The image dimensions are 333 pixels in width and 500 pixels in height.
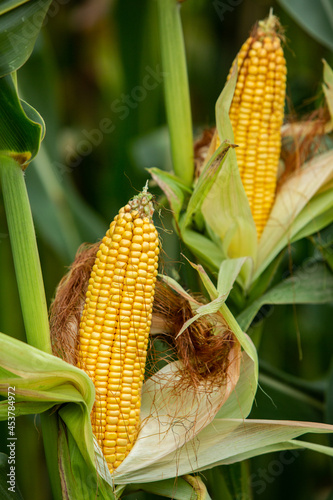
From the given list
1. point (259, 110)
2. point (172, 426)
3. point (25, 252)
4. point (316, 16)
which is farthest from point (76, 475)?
point (316, 16)

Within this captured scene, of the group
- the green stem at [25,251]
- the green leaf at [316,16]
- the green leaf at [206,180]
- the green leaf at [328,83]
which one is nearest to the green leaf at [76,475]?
the green stem at [25,251]

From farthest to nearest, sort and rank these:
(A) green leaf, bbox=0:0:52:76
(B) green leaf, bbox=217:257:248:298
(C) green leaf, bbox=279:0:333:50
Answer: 1. (C) green leaf, bbox=279:0:333:50
2. (B) green leaf, bbox=217:257:248:298
3. (A) green leaf, bbox=0:0:52:76

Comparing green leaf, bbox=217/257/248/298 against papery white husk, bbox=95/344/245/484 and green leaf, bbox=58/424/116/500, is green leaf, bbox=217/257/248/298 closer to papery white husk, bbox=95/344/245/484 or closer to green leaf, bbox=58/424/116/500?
papery white husk, bbox=95/344/245/484

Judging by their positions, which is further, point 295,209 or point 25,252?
point 295,209

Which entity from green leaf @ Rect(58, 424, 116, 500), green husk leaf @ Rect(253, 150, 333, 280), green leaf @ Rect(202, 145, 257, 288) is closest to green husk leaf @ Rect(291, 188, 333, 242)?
green husk leaf @ Rect(253, 150, 333, 280)

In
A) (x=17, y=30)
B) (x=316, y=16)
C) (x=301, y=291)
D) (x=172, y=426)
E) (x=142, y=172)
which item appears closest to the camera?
(x=17, y=30)

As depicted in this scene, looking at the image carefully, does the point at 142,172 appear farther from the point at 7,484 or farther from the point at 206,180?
the point at 7,484

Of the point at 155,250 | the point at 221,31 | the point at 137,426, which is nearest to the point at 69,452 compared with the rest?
the point at 137,426
